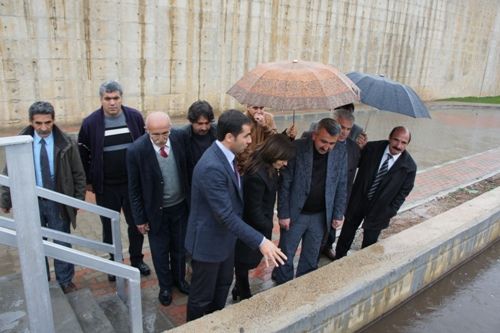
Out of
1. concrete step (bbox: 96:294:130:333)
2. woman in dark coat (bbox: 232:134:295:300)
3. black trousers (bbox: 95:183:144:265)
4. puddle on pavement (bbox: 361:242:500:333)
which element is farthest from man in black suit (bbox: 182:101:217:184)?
puddle on pavement (bbox: 361:242:500:333)

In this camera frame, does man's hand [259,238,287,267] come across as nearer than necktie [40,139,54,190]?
Yes

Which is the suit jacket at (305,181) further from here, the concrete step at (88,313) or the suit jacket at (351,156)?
the concrete step at (88,313)

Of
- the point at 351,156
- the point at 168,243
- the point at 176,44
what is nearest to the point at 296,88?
the point at 351,156

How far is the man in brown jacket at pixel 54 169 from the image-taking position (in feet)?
9.99

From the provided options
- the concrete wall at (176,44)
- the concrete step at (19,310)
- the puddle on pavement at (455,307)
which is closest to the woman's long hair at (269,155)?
the concrete step at (19,310)

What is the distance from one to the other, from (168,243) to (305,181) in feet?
4.24

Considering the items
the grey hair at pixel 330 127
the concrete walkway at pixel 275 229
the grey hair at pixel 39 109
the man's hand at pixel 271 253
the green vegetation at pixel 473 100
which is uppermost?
the grey hair at pixel 39 109

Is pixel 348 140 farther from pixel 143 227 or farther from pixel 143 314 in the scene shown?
pixel 143 314

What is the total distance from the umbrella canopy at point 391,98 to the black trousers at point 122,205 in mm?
2262

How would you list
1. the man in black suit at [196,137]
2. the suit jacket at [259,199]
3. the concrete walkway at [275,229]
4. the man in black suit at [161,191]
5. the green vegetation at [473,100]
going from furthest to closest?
the green vegetation at [473,100], the concrete walkway at [275,229], the man in black suit at [196,137], the man in black suit at [161,191], the suit jacket at [259,199]

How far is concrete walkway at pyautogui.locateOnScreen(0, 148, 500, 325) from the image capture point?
356 cm

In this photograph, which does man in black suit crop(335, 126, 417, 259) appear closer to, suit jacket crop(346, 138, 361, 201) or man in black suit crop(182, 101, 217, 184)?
suit jacket crop(346, 138, 361, 201)

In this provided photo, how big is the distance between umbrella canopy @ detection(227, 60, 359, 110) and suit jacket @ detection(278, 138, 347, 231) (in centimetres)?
54

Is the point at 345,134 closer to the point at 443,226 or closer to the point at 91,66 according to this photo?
Result: the point at 443,226
